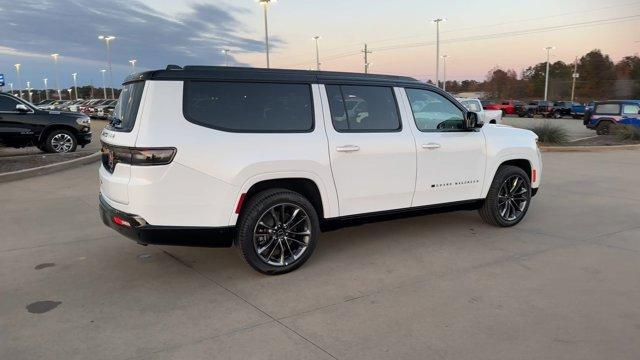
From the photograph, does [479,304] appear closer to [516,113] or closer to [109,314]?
[109,314]

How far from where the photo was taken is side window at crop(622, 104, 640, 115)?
2197 cm

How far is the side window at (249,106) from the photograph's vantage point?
13.8 ft

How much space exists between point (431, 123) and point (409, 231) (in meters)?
1.45

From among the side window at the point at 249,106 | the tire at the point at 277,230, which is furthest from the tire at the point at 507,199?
the side window at the point at 249,106

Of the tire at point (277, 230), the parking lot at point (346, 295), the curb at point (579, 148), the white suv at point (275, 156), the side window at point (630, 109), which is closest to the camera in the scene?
the parking lot at point (346, 295)

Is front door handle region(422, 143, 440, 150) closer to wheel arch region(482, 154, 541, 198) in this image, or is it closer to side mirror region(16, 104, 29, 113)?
wheel arch region(482, 154, 541, 198)

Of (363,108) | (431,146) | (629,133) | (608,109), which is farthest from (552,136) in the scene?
(363,108)

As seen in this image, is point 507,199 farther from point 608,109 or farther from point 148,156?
point 608,109

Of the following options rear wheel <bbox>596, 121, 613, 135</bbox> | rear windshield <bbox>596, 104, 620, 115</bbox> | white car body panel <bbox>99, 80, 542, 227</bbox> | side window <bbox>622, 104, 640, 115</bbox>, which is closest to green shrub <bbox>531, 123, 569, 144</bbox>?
rear wheel <bbox>596, 121, 613, 135</bbox>

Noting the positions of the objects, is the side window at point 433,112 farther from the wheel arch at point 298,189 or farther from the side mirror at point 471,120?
the wheel arch at point 298,189

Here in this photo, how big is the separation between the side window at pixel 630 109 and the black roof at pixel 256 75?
20.9 m

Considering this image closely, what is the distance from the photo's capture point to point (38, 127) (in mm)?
13016

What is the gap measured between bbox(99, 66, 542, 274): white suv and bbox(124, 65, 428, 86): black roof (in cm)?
1

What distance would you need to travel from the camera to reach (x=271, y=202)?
4.48m
